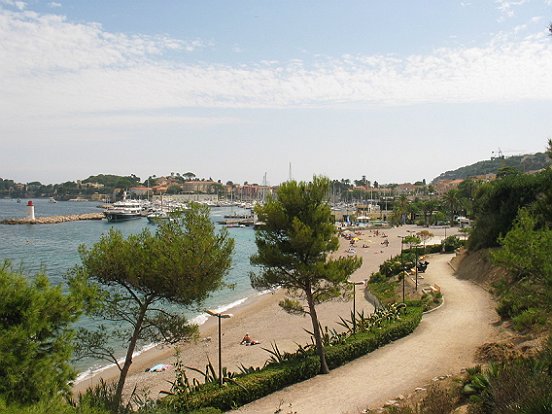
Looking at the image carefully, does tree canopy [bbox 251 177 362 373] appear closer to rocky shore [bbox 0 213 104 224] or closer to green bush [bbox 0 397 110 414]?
green bush [bbox 0 397 110 414]

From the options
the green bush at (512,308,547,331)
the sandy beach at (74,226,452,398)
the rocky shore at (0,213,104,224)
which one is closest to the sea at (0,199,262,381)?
the sandy beach at (74,226,452,398)

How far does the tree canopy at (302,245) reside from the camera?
48.4 ft

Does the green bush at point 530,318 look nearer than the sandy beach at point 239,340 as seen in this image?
Yes

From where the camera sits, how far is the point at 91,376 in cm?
2130

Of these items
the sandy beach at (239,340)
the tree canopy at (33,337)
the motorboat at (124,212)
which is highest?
the tree canopy at (33,337)

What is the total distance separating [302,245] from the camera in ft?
48.2

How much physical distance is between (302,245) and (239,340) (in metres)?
12.7

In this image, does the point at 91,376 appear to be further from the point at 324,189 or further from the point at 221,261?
the point at 324,189

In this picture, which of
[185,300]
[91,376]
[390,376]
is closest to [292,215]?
[185,300]

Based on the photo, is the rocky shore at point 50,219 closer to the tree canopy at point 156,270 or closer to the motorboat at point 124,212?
the motorboat at point 124,212

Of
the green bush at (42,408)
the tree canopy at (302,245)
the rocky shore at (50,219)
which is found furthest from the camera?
the rocky shore at (50,219)

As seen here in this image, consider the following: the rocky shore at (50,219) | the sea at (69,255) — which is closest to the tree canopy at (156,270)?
the sea at (69,255)

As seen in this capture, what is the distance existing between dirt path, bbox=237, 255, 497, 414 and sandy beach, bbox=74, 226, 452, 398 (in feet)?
16.9

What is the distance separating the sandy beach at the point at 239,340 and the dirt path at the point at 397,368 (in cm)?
515
